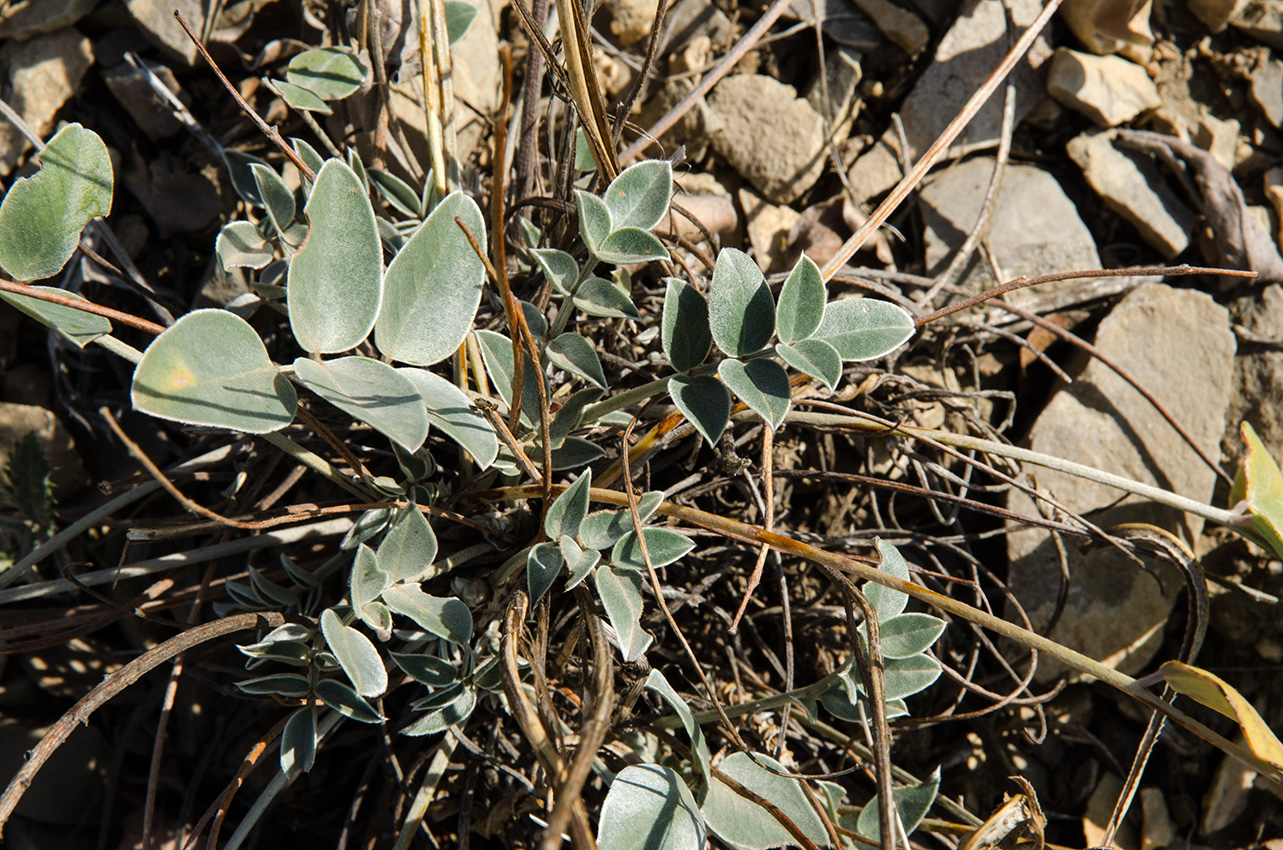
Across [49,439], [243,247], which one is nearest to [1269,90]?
[243,247]

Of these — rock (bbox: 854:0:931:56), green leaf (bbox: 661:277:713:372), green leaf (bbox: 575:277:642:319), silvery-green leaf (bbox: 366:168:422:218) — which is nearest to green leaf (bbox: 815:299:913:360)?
green leaf (bbox: 661:277:713:372)

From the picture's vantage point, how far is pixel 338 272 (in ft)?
2.49

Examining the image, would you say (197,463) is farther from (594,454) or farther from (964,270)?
(964,270)

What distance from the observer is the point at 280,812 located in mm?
1396

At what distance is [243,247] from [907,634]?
1.01 metres

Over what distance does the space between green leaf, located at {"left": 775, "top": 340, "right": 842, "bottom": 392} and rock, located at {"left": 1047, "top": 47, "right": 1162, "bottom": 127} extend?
1.14m

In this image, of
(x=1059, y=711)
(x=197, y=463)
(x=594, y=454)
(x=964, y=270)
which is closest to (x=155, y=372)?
(x=594, y=454)

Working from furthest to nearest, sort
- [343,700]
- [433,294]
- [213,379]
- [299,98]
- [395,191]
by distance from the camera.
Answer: [395,191] < [299,98] < [343,700] < [433,294] < [213,379]

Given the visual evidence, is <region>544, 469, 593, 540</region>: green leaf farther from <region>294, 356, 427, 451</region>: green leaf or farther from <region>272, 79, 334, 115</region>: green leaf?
<region>272, 79, 334, 115</region>: green leaf

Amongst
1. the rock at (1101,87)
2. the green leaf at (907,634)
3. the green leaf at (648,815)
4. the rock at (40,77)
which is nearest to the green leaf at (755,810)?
the green leaf at (648,815)

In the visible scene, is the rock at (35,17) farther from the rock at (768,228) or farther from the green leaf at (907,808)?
the green leaf at (907,808)

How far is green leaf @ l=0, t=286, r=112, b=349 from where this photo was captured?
0.79 metres

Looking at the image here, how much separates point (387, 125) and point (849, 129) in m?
0.89

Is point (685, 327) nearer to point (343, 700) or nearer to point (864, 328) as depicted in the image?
point (864, 328)
